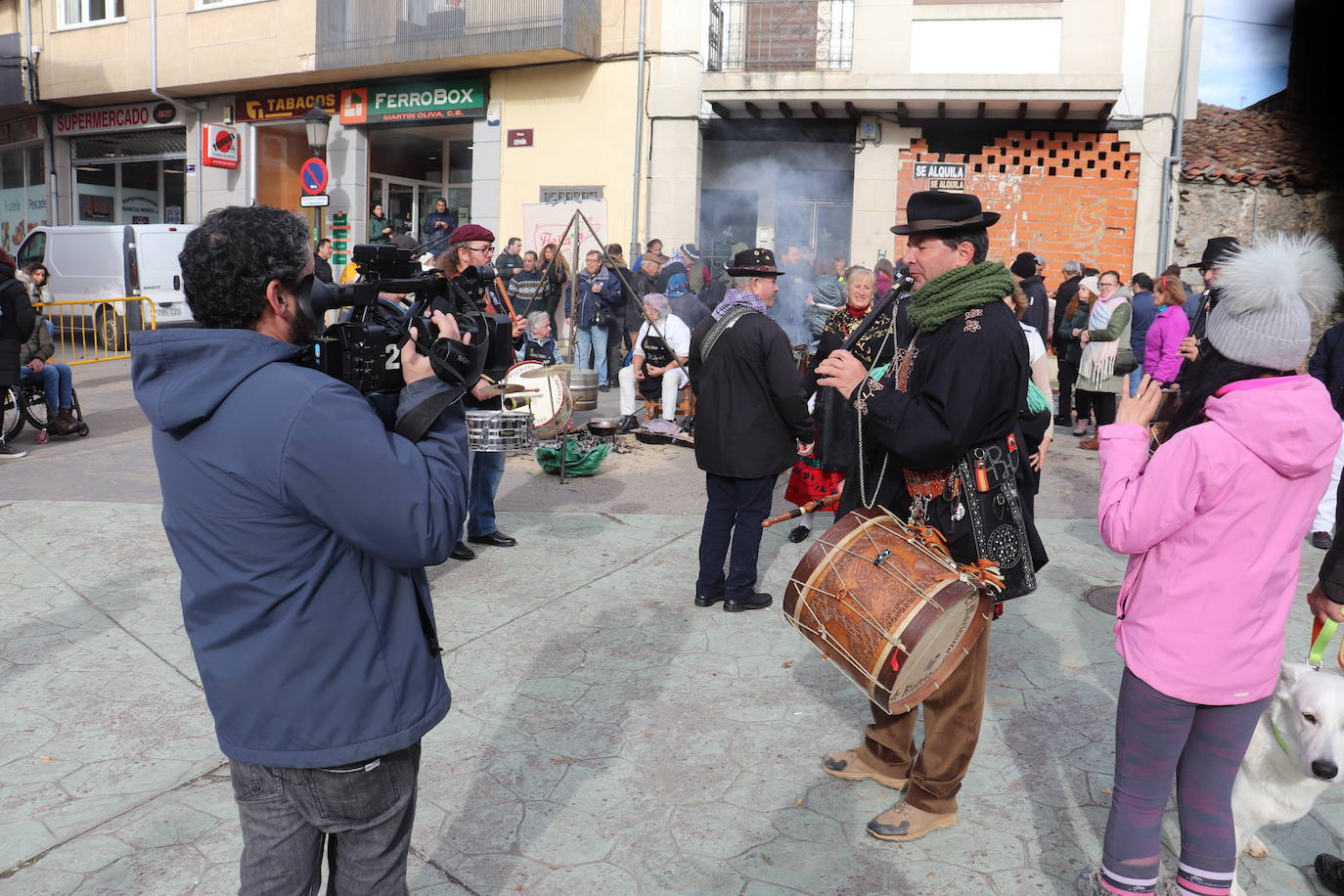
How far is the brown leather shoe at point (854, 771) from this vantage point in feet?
11.6

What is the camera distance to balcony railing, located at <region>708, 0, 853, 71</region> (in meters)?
15.6

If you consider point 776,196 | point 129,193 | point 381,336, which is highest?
point 129,193

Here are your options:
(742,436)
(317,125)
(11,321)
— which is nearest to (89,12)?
(317,125)

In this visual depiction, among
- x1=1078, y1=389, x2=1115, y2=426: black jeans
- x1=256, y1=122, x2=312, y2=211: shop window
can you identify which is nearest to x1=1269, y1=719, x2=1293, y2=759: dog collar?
x1=1078, y1=389, x2=1115, y2=426: black jeans

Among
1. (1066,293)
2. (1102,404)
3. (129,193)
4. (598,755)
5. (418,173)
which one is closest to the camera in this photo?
(598,755)

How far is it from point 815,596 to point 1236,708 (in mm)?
1131

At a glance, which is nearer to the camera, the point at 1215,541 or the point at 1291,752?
the point at 1215,541

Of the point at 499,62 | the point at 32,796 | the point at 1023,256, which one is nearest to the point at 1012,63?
the point at 1023,256

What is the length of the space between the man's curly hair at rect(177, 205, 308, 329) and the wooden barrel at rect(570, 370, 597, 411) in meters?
7.62

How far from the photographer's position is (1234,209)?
50.5 ft

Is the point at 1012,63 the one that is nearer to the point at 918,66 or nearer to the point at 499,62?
the point at 918,66

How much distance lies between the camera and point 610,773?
358 cm

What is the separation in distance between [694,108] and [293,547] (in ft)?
50.6

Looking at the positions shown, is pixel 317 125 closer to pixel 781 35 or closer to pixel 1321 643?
pixel 781 35
